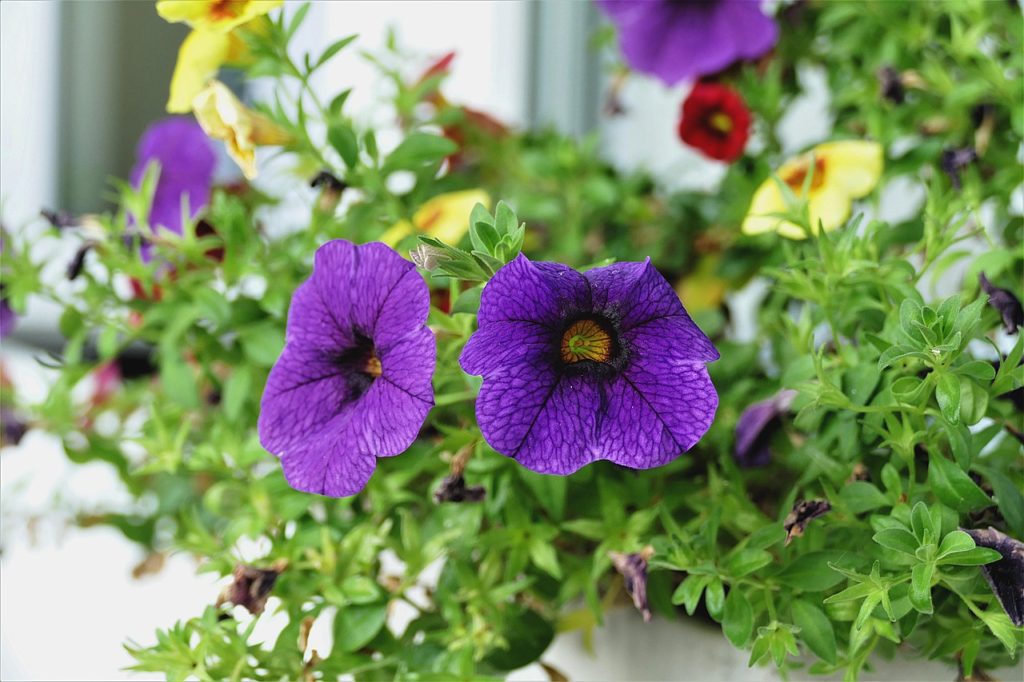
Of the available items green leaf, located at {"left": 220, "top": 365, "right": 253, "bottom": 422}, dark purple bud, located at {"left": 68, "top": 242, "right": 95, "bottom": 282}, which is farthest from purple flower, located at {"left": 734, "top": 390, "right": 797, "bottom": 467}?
dark purple bud, located at {"left": 68, "top": 242, "right": 95, "bottom": 282}

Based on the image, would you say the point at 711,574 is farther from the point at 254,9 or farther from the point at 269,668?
the point at 254,9

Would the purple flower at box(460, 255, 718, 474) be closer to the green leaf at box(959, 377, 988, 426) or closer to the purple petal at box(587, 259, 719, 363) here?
the purple petal at box(587, 259, 719, 363)

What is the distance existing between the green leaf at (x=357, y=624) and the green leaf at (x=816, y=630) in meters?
0.20

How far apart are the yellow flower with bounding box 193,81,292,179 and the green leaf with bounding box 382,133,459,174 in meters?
0.06

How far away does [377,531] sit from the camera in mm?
499

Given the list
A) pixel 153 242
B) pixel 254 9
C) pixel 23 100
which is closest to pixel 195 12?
pixel 254 9

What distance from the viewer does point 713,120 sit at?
0.69 m

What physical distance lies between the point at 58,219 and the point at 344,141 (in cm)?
21

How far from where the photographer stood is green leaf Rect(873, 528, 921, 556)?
1.23ft

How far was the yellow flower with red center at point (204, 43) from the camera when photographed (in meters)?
0.45

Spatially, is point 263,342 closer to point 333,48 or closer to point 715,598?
point 333,48

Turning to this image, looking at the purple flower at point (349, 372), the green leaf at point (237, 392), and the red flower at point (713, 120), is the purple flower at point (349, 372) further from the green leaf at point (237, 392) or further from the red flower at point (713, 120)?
the red flower at point (713, 120)

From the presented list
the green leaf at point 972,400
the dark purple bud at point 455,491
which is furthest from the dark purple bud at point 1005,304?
the dark purple bud at point 455,491

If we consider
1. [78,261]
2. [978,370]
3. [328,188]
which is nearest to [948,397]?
[978,370]
